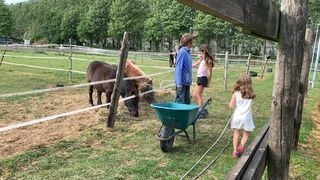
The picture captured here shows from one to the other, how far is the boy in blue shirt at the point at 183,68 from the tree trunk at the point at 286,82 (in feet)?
12.9

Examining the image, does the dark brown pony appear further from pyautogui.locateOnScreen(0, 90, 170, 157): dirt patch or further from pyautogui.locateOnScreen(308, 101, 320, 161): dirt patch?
pyautogui.locateOnScreen(308, 101, 320, 161): dirt patch

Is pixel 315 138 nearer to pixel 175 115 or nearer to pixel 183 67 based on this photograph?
pixel 183 67

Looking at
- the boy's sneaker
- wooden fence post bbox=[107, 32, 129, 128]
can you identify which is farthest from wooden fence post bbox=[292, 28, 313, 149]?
wooden fence post bbox=[107, 32, 129, 128]

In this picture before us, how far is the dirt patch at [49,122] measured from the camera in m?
5.68

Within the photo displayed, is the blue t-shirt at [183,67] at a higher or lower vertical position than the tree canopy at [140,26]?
lower

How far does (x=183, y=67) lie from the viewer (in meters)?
6.75

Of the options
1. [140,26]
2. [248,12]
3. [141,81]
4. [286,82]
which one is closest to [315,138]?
[141,81]

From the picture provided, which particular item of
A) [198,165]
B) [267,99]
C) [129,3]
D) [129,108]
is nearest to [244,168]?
[198,165]

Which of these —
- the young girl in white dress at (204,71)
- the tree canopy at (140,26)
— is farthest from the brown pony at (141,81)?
the tree canopy at (140,26)

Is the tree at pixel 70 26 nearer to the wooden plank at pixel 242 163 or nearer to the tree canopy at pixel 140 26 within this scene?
the tree canopy at pixel 140 26

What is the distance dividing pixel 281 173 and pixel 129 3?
217ft

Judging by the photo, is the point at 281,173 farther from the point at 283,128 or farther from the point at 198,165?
the point at 198,165

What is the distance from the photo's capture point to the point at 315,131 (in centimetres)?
849

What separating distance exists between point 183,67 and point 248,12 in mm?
4818
